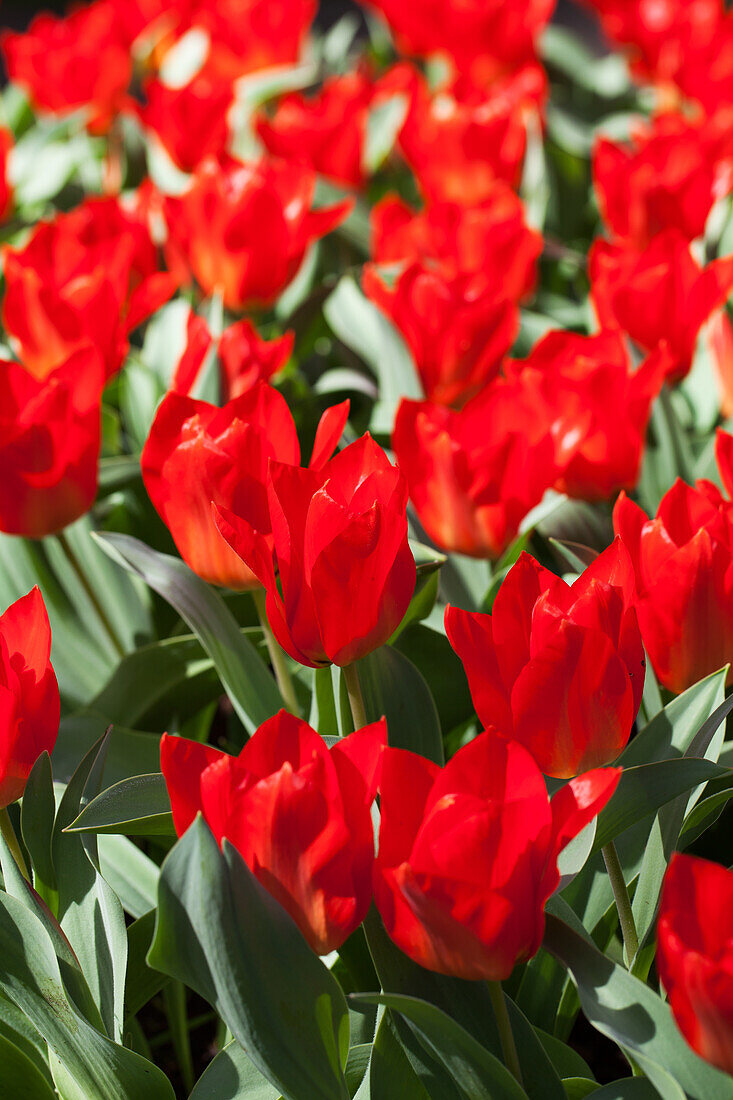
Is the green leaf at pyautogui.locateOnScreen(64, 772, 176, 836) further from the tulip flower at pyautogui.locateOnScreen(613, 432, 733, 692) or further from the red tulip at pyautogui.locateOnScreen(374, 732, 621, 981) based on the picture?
the tulip flower at pyautogui.locateOnScreen(613, 432, 733, 692)

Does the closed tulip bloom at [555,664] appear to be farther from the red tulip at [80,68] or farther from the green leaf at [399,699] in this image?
the red tulip at [80,68]

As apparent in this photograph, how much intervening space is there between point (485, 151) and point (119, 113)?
35.5 inches

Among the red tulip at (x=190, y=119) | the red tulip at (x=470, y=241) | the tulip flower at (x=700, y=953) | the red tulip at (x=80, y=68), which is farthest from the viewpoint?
the red tulip at (x=80, y=68)

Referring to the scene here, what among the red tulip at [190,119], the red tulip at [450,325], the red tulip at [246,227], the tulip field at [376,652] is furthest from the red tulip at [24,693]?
the red tulip at [190,119]

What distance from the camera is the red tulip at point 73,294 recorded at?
1.10m

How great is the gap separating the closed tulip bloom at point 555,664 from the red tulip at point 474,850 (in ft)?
0.17

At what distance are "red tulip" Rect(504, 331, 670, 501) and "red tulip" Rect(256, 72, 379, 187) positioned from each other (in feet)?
2.98

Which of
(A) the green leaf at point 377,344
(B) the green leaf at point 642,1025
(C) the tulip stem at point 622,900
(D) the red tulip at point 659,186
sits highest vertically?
(B) the green leaf at point 642,1025

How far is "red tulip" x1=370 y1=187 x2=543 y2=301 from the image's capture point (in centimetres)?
123

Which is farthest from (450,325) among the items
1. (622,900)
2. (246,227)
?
(622,900)

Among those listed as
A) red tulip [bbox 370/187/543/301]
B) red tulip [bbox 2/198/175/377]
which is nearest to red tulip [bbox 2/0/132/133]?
red tulip [bbox 2/198/175/377]

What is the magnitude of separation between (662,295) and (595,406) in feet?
0.83

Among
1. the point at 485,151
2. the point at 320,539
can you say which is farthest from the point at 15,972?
the point at 485,151

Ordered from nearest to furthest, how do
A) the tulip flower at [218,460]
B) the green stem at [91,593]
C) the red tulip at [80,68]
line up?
the tulip flower at [218,460] → the green stem at [91,593] → the red tulip at [80,68]
